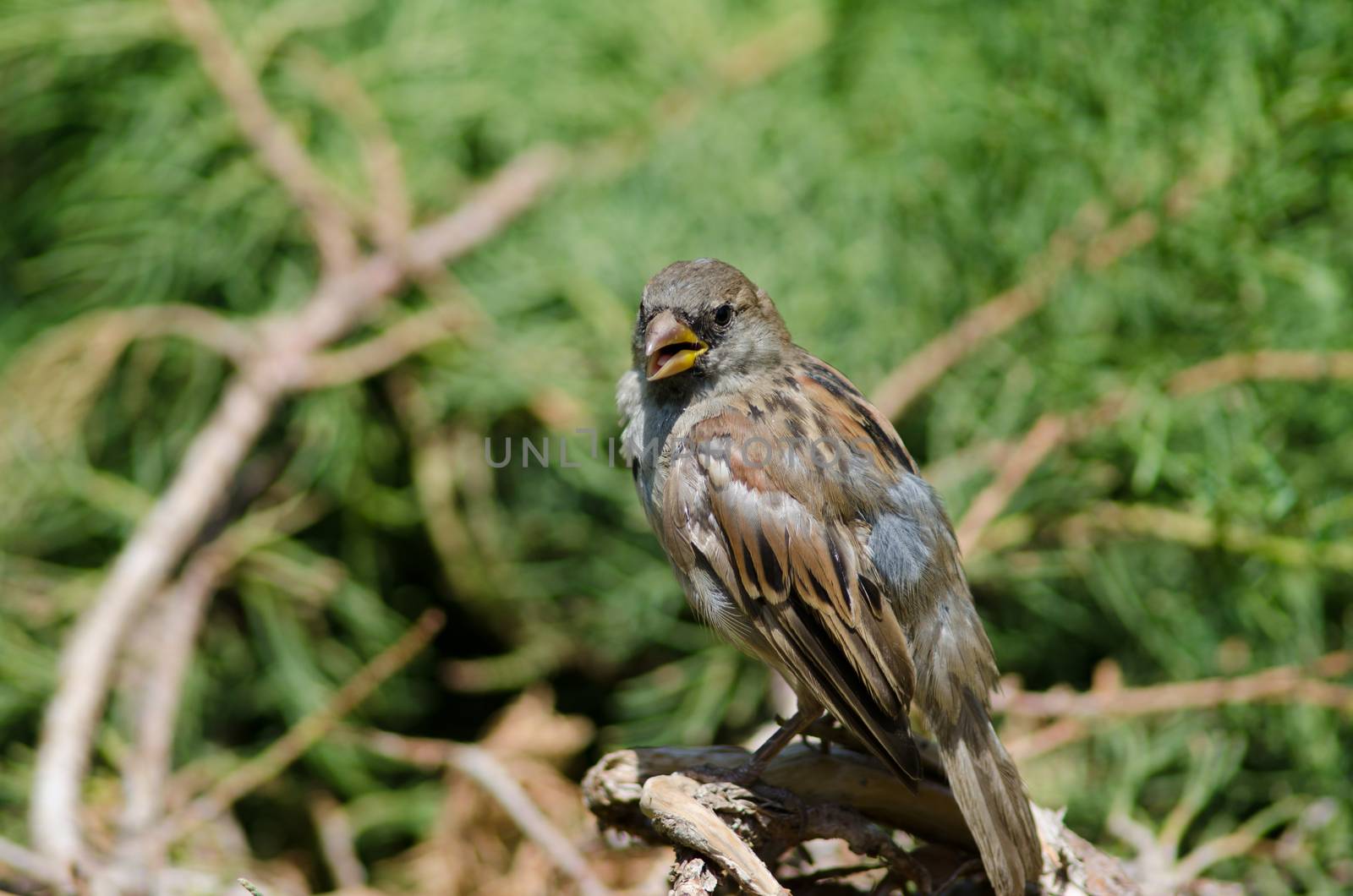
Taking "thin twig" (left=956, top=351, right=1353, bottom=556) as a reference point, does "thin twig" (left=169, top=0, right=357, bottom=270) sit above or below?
above

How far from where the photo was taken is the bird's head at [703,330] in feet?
7.79

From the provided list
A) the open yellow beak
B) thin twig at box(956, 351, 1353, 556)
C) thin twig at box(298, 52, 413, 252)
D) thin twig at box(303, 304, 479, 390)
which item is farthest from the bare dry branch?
thin twig at box(298, 52, 413, 252)

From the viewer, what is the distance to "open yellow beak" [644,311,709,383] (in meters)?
2.33

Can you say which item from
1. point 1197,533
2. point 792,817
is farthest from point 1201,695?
point 792,817

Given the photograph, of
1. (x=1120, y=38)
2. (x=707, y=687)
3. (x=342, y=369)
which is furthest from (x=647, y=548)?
(x=1120, y=38)

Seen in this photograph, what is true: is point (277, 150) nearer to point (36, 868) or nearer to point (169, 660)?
point (169, 660)

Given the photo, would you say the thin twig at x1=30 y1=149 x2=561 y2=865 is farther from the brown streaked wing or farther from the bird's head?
the brown streaked wing

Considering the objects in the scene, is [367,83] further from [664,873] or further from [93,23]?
[664,873]

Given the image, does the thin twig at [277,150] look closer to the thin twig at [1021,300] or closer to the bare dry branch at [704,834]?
the thin twig at [1021,300]

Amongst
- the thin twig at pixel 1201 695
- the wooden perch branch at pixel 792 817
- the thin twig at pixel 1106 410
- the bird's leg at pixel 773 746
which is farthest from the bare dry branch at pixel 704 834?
the thin twig at pixel 1106 410

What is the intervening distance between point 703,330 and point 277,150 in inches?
57.0

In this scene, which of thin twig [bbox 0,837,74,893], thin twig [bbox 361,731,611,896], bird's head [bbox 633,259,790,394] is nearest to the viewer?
thin twig [bbox 0,837,74,893]

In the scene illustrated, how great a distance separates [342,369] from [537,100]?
111cm

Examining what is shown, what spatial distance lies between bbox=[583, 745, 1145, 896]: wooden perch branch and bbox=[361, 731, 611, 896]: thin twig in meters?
0.14
